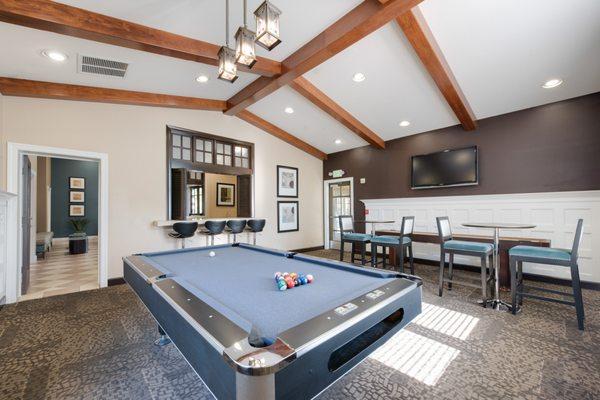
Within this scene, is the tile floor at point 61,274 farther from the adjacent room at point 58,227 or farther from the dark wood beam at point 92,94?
the dark wood beam at point 92,94

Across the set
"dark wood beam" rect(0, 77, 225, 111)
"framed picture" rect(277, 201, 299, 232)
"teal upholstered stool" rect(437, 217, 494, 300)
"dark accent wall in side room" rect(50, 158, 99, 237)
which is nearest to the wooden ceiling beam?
"dark wood beam" rect(0, 77, 225, 111)

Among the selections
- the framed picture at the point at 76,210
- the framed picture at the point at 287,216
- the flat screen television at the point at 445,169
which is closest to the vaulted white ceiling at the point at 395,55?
the flat screen television at the point at 445,169

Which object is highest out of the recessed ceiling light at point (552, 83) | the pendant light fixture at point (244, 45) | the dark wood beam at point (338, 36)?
the dark wood beam at point (338, 36)

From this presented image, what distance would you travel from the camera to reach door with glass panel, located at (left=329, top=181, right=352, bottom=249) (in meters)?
6.90

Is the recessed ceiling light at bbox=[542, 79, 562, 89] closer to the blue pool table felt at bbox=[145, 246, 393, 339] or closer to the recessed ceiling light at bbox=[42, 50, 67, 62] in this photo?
the blue pool table felt at bbox=[145, 246, 393, 339]

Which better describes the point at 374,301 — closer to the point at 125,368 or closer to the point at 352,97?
the point at 125,368

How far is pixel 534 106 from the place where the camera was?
3.97 meters

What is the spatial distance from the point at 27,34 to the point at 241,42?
88.5 inches

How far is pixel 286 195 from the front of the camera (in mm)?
6367

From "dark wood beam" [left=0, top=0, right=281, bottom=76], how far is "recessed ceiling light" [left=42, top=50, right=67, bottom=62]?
623mm

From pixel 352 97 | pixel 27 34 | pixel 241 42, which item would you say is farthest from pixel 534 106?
pixel 27 34

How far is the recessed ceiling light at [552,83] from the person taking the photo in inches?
134

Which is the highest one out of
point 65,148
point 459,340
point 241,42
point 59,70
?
point 59,70

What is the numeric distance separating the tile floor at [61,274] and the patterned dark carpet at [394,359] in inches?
29.0
